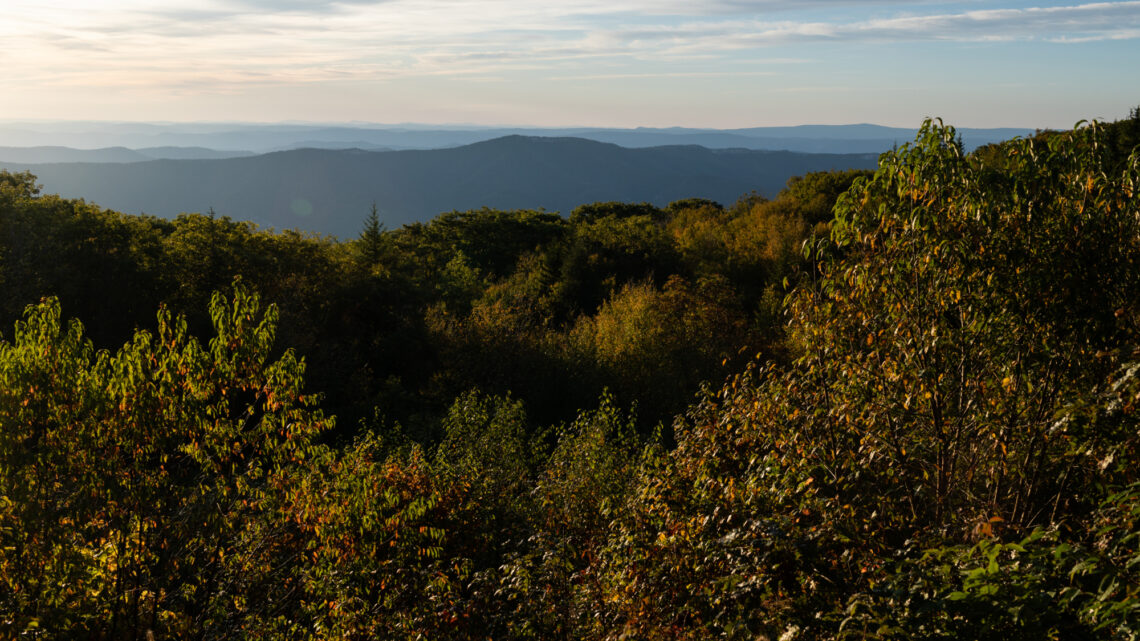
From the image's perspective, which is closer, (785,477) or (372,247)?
(785,477)

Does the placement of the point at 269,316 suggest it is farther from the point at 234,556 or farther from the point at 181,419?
the point at 234,556

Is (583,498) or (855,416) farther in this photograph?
(583,498)

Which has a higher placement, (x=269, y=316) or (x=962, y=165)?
(x=962, y=165)

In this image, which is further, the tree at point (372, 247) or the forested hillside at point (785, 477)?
the tree at point (372, 247)

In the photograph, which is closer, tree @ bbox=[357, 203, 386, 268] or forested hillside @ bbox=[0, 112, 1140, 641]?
forested hillside @ bbox=[0, 112, 1140, 641]

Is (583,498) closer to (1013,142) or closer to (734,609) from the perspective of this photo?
(734,609)

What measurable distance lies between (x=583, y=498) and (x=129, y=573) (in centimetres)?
765

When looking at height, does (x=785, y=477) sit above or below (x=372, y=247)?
below

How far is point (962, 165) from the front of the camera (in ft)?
22.2

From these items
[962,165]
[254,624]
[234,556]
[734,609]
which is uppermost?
[962,165]

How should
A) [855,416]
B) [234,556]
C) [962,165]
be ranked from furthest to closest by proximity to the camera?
[234,556] < [855,416] < [962,165]

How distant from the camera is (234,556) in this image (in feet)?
31.1

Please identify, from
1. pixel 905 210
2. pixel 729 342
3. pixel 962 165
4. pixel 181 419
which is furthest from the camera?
pixel 729 342

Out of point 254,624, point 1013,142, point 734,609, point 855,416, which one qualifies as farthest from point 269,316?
point 1013,142
